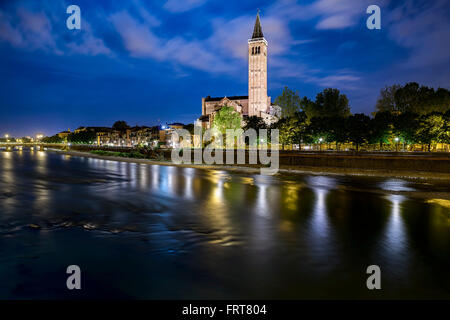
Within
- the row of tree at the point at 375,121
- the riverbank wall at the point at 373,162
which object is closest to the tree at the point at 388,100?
the row of tree at the point at 375,121

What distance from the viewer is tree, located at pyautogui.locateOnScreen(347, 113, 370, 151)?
59656 millimetres

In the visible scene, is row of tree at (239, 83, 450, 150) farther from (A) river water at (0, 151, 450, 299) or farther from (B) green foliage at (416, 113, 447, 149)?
(A) river water at (0, 151, 450, 299)

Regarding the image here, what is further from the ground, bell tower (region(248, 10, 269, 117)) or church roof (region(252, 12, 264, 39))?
church roof (region(252, 12, 264, 39))

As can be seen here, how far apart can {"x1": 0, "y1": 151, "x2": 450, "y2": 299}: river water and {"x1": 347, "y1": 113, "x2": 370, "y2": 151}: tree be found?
49.1 m

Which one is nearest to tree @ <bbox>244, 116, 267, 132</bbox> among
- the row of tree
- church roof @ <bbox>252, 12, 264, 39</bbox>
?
the row of tree

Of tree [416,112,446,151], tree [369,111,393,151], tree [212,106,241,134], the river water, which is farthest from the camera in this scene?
tree [212,106,241,134]

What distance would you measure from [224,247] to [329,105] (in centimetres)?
8514

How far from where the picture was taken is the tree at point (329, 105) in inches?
3310

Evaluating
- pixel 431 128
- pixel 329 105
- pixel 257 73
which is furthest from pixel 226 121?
pixel 257 73

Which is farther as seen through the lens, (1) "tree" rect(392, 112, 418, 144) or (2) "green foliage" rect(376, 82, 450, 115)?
(2) "green foliage" rect(376, 82, 450, 115)

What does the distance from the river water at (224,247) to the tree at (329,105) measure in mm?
74280

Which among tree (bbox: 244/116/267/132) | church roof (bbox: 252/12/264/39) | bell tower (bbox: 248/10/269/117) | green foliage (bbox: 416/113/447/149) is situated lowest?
green foliage (bbox: 416/113/447/149)

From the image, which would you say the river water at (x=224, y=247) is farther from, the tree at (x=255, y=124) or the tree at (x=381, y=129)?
the tree at (x=255, y=124)
